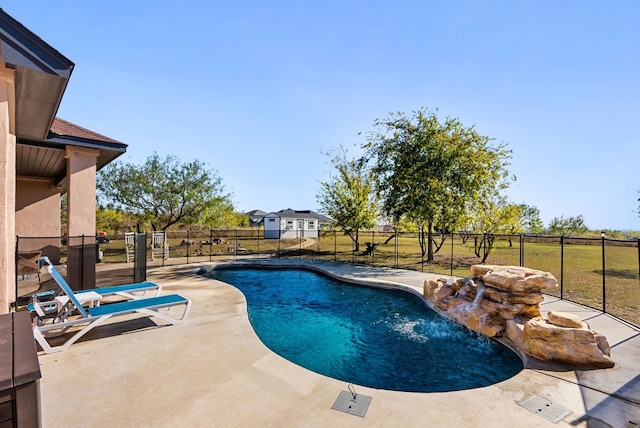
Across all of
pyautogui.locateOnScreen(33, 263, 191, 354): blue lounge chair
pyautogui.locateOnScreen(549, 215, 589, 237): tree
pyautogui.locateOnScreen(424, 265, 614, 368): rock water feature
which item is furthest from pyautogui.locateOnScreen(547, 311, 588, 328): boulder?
pyautogui.locateOnScreen(549, 215, 589, 237): tree

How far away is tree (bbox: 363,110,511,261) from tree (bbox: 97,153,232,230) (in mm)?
12267

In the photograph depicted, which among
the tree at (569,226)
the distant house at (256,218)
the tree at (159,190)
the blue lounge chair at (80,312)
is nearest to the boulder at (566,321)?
the blue lounge chair at (80,312)

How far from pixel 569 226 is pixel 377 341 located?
43.4 metres

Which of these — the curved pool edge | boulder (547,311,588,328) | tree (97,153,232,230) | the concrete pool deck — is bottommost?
the curved pool edge

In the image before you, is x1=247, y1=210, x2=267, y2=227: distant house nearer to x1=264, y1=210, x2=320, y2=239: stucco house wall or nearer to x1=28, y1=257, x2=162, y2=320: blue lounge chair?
x1=264, y1=210, x2=320, y2=239: stucco house wall

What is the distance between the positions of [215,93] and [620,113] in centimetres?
1635

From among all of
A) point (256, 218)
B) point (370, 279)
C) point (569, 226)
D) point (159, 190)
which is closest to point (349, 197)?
point (370, 279)

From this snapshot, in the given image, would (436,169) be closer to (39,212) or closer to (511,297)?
(511,297)

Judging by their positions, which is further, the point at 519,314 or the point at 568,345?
the point at 519,314

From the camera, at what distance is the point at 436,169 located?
1391 cm

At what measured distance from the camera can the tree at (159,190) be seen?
19516 mm

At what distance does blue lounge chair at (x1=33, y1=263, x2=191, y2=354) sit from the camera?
417 centimetres

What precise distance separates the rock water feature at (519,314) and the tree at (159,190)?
16.9 metres

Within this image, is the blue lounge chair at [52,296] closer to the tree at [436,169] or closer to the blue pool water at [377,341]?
the blue pool water at [377,341]
